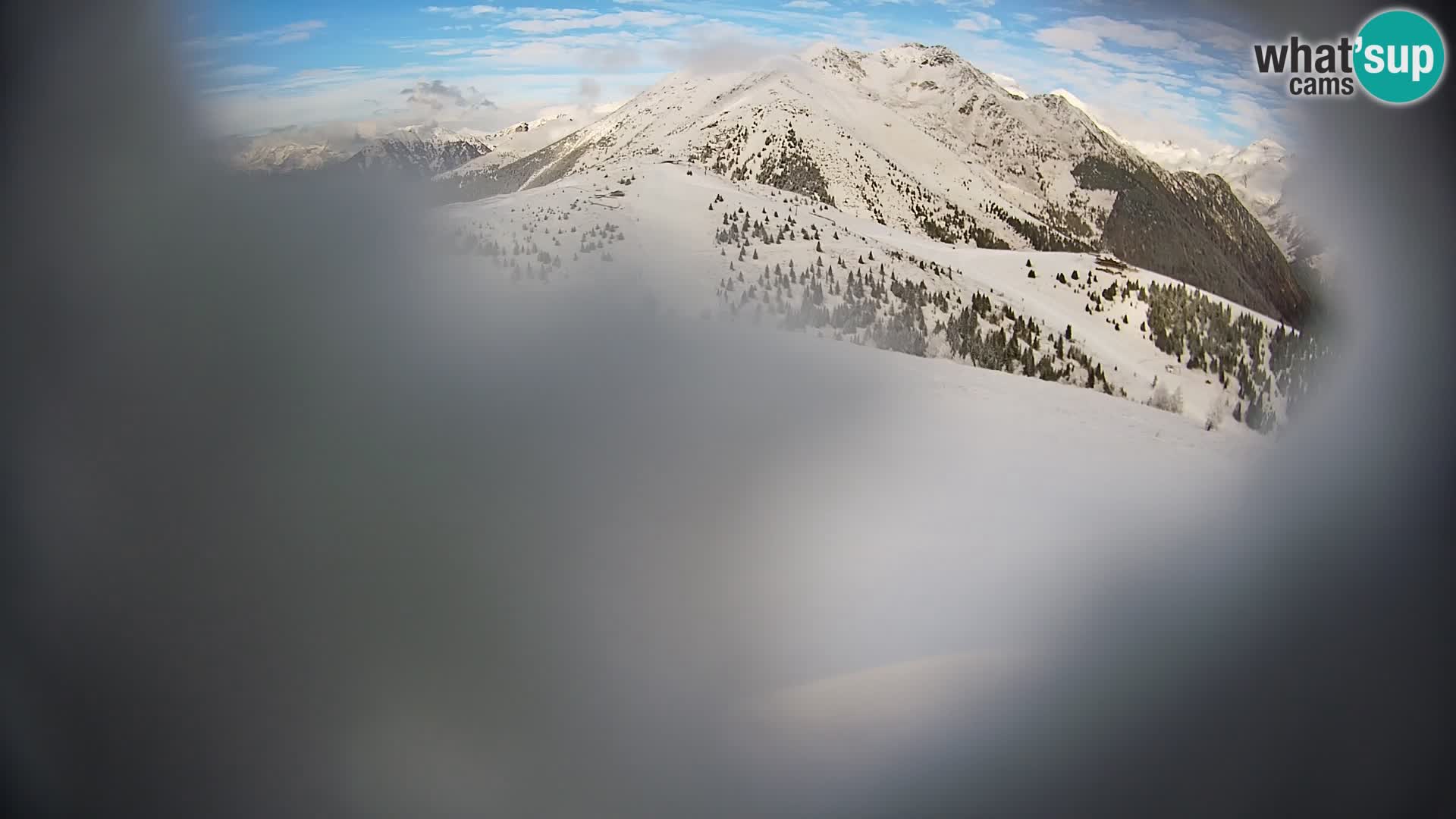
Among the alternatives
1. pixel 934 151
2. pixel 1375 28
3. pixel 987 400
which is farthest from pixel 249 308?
pixel 934 151

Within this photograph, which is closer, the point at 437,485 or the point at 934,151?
the point at 437,485

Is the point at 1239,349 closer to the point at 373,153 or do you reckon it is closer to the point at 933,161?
the point at 373,153

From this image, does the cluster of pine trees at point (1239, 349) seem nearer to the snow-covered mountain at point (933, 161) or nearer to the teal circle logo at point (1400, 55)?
the snow-covered mountain at point (933, 161)

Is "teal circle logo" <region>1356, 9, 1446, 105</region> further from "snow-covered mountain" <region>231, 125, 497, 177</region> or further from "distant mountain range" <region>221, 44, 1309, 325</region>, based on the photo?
"snow-covered mountain" <region>231, 125, 497, 177</region>

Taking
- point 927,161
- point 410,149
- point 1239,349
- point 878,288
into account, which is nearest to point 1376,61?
point 1239,349

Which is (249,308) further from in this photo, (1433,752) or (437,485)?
(1433,752)

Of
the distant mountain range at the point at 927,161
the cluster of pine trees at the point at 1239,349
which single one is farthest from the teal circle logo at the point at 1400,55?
the cluster of pine trees at the point at 1239,349

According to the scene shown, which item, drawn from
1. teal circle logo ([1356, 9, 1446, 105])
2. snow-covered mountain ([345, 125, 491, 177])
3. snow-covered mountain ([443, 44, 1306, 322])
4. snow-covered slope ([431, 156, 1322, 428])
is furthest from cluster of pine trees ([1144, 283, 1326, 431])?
snow-covered mountain ([345, 125, 491, 177])

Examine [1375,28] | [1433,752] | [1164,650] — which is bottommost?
[1433,752]
